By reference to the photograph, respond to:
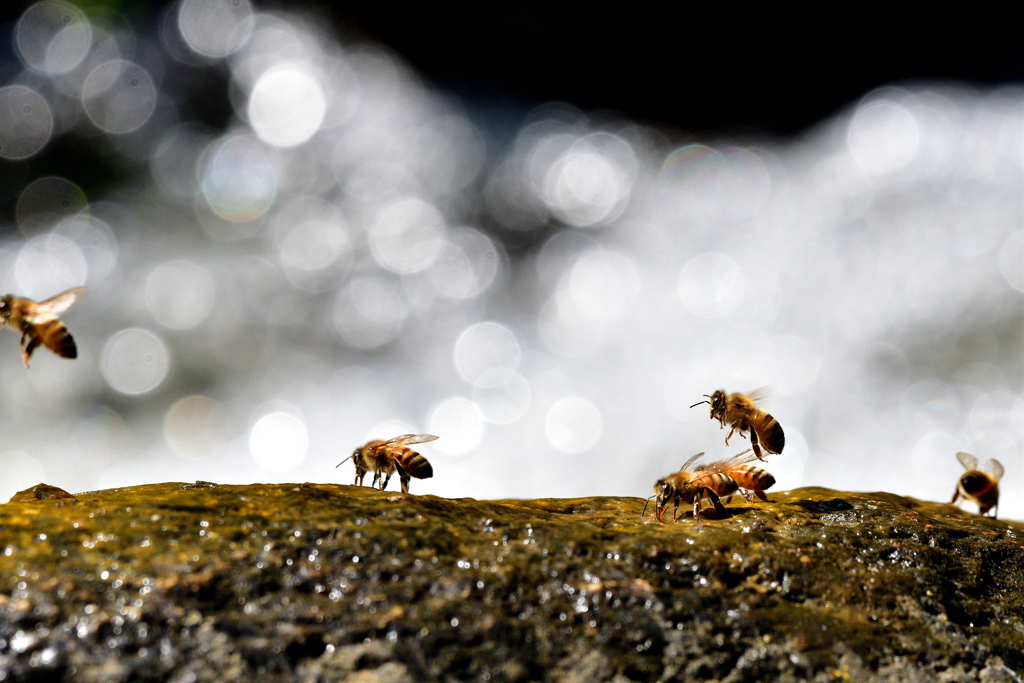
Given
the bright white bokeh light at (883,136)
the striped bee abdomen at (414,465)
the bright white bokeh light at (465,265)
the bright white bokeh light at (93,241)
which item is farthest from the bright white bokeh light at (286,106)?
the striped bee abdomen at (414,465)

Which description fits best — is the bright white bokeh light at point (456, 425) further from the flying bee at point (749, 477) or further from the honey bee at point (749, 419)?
the flying bee at point (749, 477)

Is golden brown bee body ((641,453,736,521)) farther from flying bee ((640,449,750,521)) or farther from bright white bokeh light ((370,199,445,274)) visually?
bright white bokeh light ((370,199,445,274))

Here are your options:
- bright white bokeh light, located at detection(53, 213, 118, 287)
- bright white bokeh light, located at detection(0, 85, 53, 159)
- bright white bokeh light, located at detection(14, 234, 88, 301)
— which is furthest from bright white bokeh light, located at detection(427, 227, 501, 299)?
bright white bokeh light, located at detection(0, 85, 53, 159)

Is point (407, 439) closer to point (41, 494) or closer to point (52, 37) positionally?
point (41, 494)

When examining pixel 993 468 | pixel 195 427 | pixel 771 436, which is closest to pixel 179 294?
pixel 195 427

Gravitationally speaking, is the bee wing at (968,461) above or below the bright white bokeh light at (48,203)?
below

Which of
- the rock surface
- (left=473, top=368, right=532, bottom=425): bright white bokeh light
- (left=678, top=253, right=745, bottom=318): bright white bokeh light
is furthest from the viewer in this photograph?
(left=678, top=253, right=745, bottom=318): bright white bokeh light
